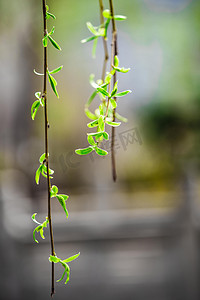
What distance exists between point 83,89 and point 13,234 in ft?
9.55

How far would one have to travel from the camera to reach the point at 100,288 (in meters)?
1.52

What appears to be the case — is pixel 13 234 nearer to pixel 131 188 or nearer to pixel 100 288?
pixel 100 288

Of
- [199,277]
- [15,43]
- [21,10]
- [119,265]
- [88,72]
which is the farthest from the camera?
[88,72]

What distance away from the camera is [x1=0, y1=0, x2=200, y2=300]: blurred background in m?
1.50

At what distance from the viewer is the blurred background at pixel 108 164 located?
1495 millimetres

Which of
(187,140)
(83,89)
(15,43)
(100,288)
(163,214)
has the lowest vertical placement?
(100,288)

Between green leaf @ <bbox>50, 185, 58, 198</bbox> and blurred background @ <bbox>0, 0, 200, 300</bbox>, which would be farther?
blurred background @ <bbox>0, 0, 200, 300</bbox>

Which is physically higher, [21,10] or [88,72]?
[21,10]

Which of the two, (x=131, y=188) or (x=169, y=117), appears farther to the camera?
(x=131, y=188)

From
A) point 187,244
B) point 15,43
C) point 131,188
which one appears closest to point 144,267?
point 187,244

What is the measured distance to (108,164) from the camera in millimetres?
4078

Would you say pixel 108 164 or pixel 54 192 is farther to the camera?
pixel 108 164

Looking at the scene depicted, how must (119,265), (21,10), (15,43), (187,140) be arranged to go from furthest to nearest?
(15,43), (21,10), (187,140), (119,265)

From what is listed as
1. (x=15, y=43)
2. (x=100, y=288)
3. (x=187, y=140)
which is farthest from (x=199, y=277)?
(x=15, y=43)
